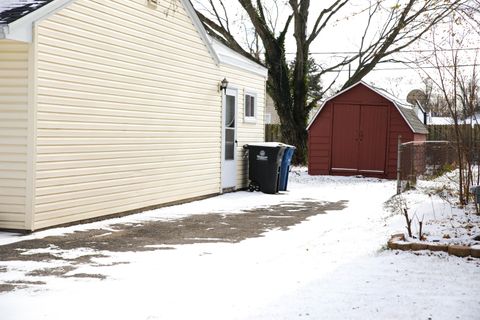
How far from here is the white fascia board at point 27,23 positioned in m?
6.96

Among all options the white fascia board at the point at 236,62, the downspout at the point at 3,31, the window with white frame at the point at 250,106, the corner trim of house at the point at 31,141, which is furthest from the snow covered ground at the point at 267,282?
the window with white frame at the point at 250,106

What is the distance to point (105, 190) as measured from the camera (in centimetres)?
908

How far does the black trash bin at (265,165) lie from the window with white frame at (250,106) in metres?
0.90

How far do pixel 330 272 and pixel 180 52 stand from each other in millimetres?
6900

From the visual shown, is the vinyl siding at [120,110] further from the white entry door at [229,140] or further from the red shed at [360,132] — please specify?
the red shed at [360,132]

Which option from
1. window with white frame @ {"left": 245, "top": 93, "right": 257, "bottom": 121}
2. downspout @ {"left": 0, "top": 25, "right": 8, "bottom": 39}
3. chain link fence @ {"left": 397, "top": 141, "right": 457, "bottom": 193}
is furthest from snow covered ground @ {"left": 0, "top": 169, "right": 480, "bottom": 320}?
window with white frame @ {"left": 245, "top": 93, "right": 257, "bottom": 121}

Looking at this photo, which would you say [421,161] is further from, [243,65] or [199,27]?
[199,27]

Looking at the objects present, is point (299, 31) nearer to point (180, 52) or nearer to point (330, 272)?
point (180, 52)

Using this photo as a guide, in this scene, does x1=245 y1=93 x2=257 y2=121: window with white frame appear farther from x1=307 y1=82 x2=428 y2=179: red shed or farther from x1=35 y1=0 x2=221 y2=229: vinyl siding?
x1=307 y1=82 x2=428 y2=179: red shed

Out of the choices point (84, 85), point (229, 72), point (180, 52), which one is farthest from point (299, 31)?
point (84, 85)

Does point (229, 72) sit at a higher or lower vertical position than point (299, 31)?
lower

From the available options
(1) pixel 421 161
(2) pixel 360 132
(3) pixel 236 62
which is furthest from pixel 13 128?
(2) pixel 360 132

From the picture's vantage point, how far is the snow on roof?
281 inches

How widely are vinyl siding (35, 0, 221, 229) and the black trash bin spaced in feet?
4.88
